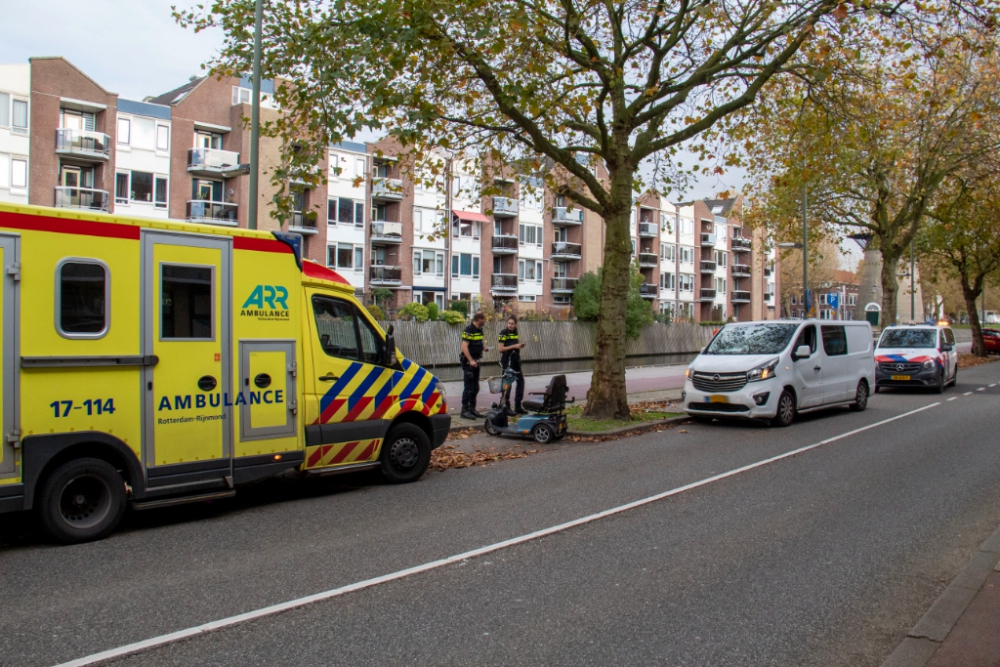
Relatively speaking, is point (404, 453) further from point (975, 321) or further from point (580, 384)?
point (975, 321)

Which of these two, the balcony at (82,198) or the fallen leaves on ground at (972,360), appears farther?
the balcony at (82,198)

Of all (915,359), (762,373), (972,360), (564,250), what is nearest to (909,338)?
(915,359)

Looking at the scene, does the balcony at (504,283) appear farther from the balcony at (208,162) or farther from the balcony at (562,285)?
the balcony at (208,162)

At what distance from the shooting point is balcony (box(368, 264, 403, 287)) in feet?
161

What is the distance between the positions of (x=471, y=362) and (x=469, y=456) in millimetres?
3173

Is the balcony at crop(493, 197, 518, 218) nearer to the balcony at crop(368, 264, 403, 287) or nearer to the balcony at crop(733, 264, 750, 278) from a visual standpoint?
the balcony at crop(368, 264, 403, 287)

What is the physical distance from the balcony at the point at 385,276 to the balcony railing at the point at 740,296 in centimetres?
4526

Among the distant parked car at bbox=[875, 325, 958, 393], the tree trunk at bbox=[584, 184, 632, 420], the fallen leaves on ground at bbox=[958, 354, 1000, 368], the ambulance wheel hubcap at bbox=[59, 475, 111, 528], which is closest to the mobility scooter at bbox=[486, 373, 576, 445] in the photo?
the tree trunk at bbox=[584, 184, 632, 420]

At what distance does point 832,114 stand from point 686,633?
41.9ft

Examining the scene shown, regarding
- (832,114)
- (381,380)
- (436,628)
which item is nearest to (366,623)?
(436,628)

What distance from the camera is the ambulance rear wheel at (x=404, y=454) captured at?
Answer: 8938mm

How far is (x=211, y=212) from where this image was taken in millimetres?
41500

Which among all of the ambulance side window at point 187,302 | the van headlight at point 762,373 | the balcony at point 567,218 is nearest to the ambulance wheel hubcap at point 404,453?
the ambulance side window at point 187,302

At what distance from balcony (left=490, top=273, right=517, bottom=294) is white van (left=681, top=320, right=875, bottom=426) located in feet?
133
